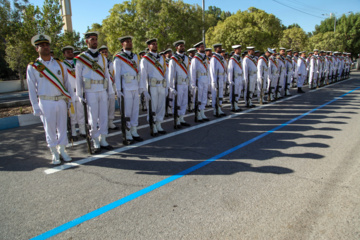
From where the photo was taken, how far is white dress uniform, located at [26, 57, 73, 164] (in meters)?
4.52

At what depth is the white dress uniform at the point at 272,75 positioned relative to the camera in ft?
36.2

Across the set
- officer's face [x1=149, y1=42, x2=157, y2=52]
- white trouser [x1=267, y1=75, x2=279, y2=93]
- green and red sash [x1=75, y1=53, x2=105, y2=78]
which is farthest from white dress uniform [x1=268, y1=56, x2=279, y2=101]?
green and red sash [x1=75, y1=53, x2=105, y2=78]

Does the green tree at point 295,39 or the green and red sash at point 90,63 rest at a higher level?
the green tree at point 295,39

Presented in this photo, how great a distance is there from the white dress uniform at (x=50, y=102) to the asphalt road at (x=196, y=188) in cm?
49

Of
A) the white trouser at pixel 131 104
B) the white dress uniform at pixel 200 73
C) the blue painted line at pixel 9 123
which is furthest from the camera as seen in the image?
the blue painted line at pixel 9 123

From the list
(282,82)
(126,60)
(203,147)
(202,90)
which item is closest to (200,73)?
(202,90)

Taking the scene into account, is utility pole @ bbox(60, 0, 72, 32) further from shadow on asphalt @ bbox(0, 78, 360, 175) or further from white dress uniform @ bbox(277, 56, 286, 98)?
white dress uniform @ bbox(277, 56, 286, 98)

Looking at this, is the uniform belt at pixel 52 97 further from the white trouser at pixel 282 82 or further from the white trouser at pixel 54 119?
the white trouser at pixel 282 82

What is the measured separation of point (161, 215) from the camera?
2959 millimetres

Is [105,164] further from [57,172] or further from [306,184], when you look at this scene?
[306,184]

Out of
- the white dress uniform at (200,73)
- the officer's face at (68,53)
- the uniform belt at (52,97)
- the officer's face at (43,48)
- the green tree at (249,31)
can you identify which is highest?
the green tree at (249,31)

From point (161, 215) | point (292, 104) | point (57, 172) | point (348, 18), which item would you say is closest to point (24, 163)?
point (57, 172)

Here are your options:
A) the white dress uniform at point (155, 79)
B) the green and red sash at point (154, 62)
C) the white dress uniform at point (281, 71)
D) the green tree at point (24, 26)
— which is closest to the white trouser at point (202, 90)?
the white dress uniform at point (155, 79)

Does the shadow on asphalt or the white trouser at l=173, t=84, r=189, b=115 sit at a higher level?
the white trouser at l=173, t=84, r=189, b=115
